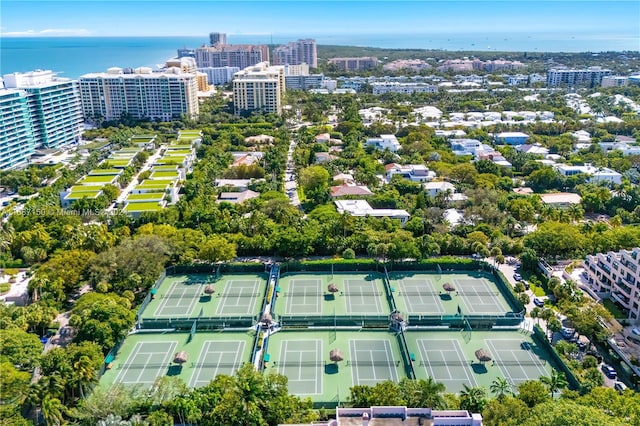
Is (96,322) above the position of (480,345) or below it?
above

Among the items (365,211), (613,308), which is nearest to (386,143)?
(365,211)

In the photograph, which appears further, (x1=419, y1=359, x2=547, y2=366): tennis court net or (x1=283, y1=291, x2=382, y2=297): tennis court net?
(x1=283, y1=291, x2=382, y2=297): tennis court net

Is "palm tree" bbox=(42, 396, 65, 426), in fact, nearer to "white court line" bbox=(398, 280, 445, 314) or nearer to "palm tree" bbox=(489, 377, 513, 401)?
"palm tree" bbox=(489, 377, 513, 401)

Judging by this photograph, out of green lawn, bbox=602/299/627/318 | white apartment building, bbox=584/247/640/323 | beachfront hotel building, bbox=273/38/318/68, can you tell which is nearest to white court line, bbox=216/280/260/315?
green lawn, bbox=602/299/627/318

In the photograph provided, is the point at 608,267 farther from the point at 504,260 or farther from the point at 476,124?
the point at 476,124

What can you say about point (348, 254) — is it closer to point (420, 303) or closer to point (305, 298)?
point (305, 298)

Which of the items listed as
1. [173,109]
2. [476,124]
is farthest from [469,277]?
[173,109]
